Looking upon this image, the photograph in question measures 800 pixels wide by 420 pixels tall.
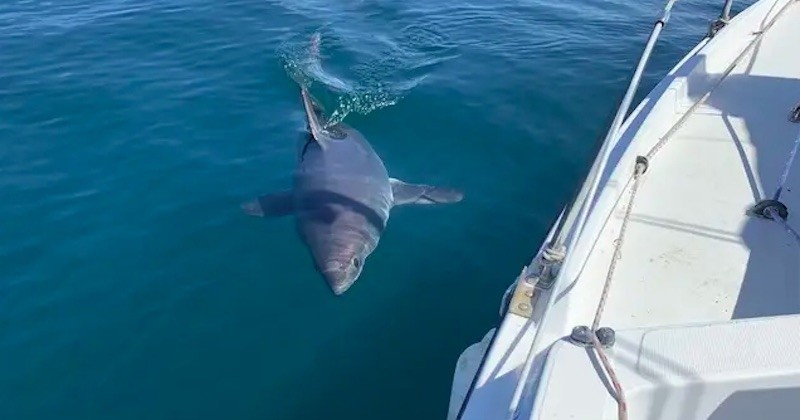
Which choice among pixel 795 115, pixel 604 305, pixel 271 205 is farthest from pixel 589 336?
pixel 271 205

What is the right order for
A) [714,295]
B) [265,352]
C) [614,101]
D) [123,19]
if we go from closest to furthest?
1. [714,295]
2. [265,352]
3. [614,101]
4. [123,19]

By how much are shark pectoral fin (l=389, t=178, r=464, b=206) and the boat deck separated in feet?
8.39

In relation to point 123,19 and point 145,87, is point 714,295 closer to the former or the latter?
point 145,87

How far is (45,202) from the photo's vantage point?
328 inches

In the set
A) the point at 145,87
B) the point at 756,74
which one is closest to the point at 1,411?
the point at 145,87

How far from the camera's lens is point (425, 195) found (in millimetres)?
8148

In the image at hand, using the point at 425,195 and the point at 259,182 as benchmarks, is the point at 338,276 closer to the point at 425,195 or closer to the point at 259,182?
the point at 425,195

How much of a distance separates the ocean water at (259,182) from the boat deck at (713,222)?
5.99ft

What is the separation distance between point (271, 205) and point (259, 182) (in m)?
0.84

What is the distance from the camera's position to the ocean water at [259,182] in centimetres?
611

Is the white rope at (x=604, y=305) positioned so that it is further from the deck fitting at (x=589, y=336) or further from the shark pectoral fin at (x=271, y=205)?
the shark pectoral fin at (x=271, y=205)

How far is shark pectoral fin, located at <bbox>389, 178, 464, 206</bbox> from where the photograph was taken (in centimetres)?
811

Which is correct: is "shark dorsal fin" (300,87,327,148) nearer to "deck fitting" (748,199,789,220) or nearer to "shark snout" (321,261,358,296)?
"shark snout" (321,261,358,296)

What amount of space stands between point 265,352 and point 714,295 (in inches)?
144
